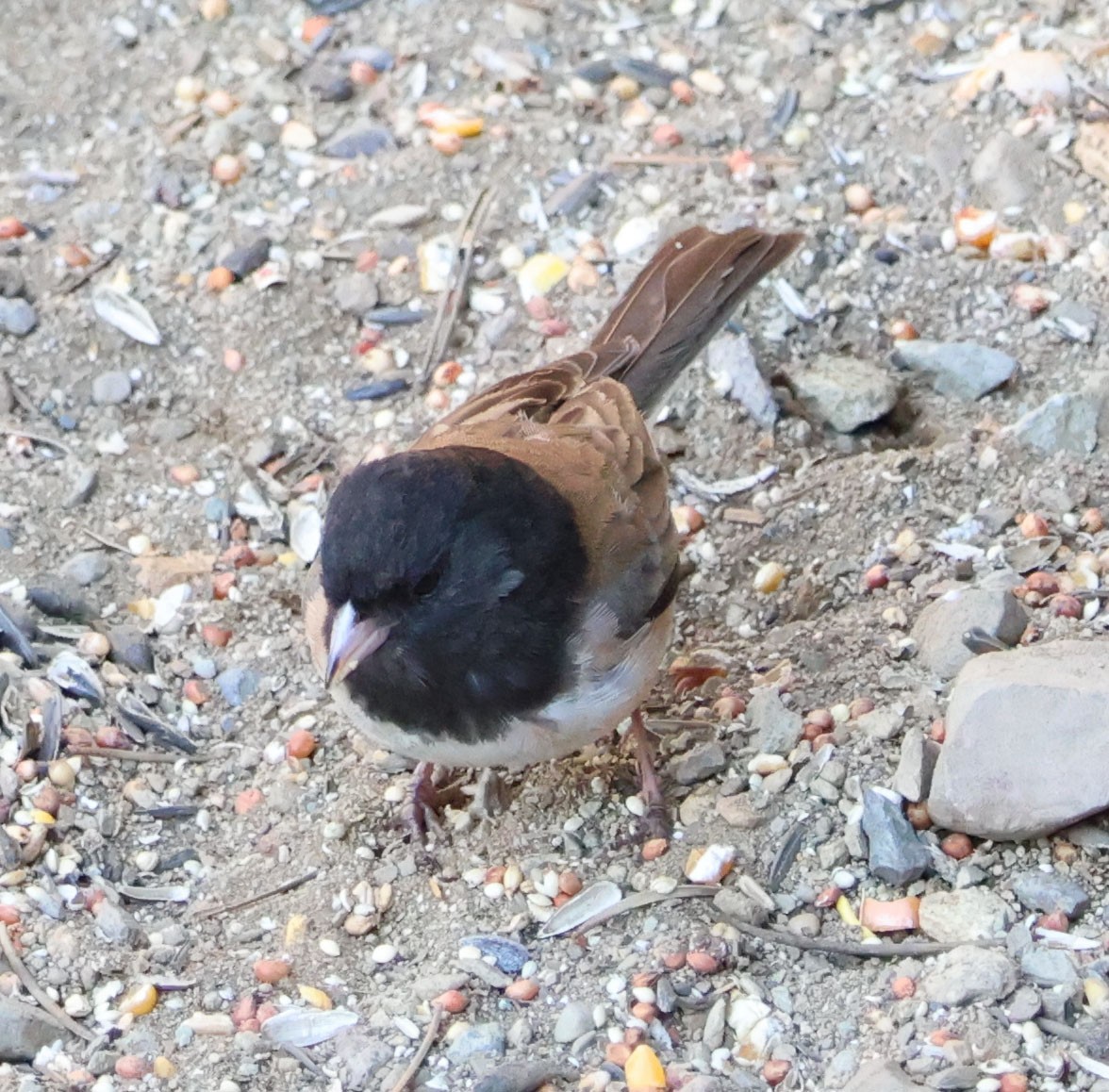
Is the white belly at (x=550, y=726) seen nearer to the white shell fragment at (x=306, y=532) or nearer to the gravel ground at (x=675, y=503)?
the gravel ground at (x=675, y=503)

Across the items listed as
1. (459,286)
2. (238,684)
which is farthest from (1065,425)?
(238,684)

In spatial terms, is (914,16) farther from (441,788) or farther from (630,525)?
(441,788)

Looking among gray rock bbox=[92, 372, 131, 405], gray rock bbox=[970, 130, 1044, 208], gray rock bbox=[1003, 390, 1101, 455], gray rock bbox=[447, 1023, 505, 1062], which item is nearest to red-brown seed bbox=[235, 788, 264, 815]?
gray rock bbox=[447, 1023, 505, 1062]

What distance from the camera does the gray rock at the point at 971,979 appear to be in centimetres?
247

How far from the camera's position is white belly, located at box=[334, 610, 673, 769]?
2.71m

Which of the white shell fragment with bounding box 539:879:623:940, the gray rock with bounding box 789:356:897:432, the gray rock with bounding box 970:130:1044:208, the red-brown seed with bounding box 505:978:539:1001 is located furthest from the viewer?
the gray rock with bounding box 970:130:1044:208

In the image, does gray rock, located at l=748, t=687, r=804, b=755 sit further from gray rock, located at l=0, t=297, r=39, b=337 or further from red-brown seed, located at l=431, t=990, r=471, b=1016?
gray rock, located at l=0, t=297, r=39, b=337

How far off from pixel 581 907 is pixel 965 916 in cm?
63

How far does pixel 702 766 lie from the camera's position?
3.06 metres

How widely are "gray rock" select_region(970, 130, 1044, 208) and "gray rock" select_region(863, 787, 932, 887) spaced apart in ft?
5.83

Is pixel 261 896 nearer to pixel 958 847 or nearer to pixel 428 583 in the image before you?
pixel 428 583

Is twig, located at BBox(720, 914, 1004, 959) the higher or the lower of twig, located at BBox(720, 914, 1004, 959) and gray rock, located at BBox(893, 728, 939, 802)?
the lower

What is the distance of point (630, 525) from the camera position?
3031 mm

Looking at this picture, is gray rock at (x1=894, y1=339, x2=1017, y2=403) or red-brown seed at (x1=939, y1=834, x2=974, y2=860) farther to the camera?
gray rock at (x1=894, y1=339, x2=1017, y2=403)
